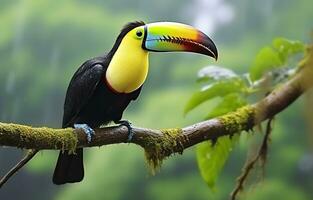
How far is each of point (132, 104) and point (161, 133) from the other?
2.79 feet

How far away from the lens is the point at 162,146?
3.55 feet

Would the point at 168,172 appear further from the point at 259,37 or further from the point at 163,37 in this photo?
the point at 163,37

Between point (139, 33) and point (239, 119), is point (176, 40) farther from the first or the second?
point (239, 119)

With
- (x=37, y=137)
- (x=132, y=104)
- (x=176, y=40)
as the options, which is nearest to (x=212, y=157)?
(x=176, y=40)

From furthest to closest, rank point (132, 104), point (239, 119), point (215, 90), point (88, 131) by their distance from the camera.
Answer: point (132, 104) < point (215, 90) < point (239, 119) < point (88, 131)

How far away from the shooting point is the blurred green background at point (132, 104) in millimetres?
1858

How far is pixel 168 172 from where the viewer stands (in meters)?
1.92

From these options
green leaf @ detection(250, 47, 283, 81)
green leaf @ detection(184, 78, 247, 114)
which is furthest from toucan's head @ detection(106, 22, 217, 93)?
green leaf @ detection(250, 47, 283, 81)

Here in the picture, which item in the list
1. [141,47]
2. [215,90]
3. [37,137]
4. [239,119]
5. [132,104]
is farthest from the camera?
[132,104]

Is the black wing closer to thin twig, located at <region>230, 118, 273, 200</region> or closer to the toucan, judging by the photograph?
the toucan

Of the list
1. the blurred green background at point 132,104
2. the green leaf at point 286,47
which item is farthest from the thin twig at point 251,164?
the blurred green background at point 132,104

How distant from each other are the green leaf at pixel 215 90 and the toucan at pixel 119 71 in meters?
0.22

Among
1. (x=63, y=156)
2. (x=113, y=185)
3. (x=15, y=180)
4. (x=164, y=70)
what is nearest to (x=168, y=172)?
(x=113, y=185)

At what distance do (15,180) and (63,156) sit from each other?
771mm
